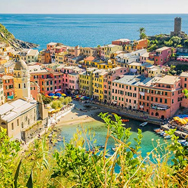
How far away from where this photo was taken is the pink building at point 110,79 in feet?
131

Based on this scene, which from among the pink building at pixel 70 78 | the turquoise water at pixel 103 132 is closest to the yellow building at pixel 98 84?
the pink building at pixel 70 78

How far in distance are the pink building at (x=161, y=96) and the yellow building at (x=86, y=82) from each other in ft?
26.9

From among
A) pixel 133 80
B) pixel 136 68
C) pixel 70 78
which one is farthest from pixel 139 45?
pixel 133 80

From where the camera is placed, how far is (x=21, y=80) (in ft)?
109

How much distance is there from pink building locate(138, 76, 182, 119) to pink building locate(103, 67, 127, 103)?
14.2 feet

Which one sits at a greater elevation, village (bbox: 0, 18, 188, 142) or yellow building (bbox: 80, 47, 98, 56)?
yellow building (bbox: 80, 47, 98, 56)

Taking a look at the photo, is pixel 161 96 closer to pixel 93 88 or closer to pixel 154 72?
pixel 154 72

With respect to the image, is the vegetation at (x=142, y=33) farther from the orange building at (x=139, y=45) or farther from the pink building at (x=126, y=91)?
the pink building at (x=126, y=91)

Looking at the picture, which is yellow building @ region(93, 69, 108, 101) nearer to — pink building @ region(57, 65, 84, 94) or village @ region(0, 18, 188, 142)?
village @ region(0, 18, 188, 142)

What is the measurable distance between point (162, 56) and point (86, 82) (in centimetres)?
1230

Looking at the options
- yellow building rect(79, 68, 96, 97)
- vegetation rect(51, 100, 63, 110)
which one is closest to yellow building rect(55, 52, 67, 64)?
yellow building rect(79, 68, 96, 97)

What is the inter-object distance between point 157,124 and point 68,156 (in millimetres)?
29121

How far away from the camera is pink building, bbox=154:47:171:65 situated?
46000 mm

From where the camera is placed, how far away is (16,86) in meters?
33.1
